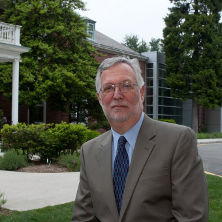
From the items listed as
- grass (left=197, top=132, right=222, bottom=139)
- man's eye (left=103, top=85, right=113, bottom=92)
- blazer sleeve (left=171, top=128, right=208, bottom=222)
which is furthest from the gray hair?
grass (left=197, top=132, right=222, bottom=139)

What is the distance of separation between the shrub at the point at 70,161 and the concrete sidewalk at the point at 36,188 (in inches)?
26.4

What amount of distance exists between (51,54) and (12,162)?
9.55 m

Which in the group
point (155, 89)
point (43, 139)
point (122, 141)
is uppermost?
point (155, 89)

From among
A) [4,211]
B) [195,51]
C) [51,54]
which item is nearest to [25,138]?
[4,211]

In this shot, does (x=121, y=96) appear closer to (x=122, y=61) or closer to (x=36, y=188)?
(x=122, y=61)

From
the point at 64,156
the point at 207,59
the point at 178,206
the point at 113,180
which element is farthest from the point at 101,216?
the point at 207,59

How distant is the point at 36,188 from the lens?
762 centimetres

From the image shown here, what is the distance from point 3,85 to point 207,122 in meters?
26.4

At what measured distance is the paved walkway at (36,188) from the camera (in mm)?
6326

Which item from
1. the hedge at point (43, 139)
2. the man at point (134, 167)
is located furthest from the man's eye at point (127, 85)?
the hedge at point (43, 139)

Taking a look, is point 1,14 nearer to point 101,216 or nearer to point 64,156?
point 64,156

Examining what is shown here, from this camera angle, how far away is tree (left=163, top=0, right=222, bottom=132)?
2784 centimetres

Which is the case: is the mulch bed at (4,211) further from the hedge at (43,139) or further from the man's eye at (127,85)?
the hedge at (43,139)

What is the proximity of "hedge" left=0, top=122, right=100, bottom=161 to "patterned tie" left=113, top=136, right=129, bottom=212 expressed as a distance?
343 inches
